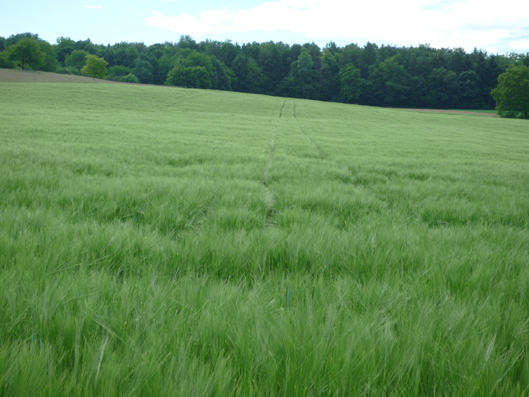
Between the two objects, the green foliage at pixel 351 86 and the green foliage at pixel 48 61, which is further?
the green foliage at pixel 48 61

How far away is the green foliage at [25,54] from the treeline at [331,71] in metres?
1.25

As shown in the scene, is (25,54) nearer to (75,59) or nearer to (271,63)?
(75,59)

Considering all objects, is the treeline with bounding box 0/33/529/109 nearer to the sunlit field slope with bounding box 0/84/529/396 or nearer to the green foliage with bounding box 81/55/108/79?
the green foliage with bounding box 81/55/108/79

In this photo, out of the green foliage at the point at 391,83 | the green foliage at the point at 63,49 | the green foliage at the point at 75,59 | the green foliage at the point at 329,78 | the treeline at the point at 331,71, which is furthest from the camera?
the green foliage at the point at 63,49

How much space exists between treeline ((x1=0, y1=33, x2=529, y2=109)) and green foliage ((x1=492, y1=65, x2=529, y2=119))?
2166cm

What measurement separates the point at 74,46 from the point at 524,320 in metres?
148

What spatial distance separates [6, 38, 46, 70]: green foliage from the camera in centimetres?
6900

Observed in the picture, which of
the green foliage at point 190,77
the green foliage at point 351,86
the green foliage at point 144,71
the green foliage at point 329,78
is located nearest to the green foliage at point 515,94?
the green foliage at point 351,86

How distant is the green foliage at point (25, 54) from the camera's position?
226 ft

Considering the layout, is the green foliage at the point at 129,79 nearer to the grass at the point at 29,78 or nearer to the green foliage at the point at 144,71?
the green foliage at the point at 144,71

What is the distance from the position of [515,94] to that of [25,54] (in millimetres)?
104763

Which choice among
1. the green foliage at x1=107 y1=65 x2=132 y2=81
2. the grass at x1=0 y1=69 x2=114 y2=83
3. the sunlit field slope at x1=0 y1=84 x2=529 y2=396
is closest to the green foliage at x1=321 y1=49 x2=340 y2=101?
the grass at x1=0 y1=69 x2=114 y2=83

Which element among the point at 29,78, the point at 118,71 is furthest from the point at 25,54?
the point at 118,71

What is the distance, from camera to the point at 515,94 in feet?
193
